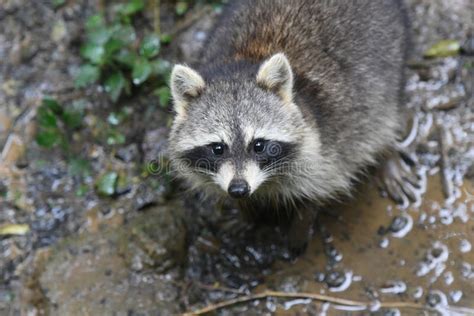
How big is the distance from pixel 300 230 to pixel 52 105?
2.25m

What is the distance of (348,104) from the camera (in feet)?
14.6

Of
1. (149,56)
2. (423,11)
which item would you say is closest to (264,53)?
(149,56)

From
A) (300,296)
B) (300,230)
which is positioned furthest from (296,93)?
(300,296)

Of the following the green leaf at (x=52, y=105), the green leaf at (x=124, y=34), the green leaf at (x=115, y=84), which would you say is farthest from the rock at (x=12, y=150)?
the green leaf at (x=124, y=34)

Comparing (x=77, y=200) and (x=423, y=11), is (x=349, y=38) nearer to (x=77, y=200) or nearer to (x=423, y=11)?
(x=423, y=11)

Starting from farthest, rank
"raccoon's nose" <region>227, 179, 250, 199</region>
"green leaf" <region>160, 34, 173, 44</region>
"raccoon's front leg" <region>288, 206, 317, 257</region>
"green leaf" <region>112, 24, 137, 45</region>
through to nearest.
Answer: "green leaf" <region>160, 34, 173, 44</region> < "green leaf" <region>112, 24, 137, 45</region> < "raccoon's front leg" <region>288, 206, 317, 257</region> < "raccoon's nose" <region>227, 179, 250, 199</region>

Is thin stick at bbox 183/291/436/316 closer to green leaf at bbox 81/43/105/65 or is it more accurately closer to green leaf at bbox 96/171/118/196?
green leaf at bbox 96/171/118/196

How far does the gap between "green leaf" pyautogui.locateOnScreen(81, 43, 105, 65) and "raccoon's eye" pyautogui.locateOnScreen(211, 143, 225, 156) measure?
1892 mm

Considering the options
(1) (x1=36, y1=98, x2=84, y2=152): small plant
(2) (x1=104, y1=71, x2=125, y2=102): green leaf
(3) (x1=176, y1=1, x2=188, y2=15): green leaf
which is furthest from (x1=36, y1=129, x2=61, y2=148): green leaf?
(3) (x1=176, y1=1, x2=188, y2=15): green leaf

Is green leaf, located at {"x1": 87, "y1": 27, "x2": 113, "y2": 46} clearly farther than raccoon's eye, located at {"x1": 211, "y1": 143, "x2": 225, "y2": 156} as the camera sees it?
Yes

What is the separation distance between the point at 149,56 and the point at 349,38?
1718 mm

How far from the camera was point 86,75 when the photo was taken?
5352mm

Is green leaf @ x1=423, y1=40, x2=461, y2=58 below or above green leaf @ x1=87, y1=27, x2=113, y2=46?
above

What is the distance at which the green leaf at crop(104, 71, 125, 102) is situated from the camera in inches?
210
